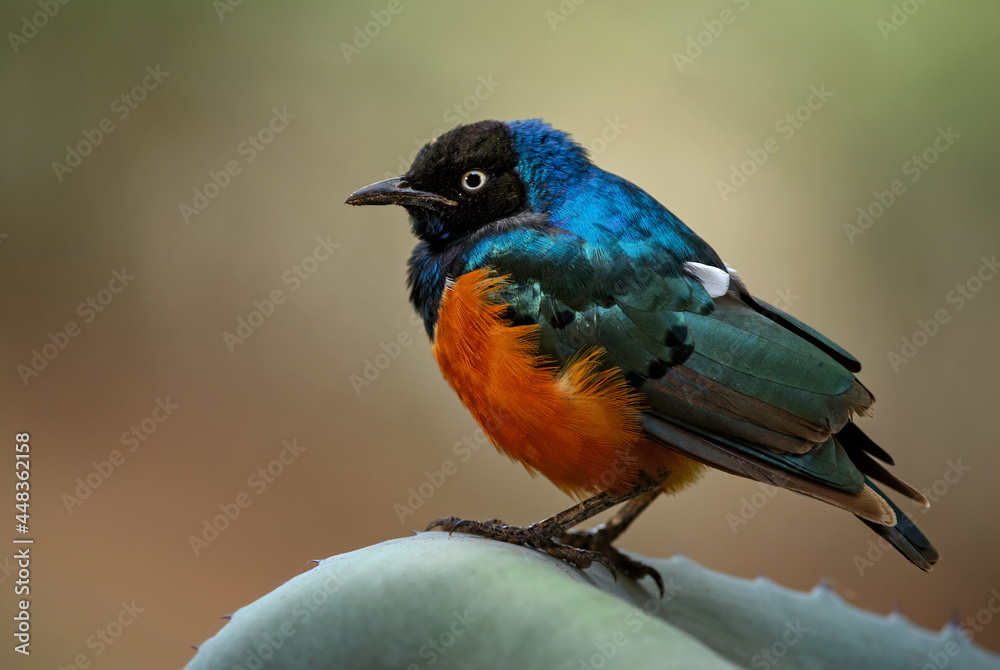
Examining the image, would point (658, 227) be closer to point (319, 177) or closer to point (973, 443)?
point (319, 177)

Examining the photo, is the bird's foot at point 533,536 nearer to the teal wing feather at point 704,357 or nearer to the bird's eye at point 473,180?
the teal wing feather at point 704,357

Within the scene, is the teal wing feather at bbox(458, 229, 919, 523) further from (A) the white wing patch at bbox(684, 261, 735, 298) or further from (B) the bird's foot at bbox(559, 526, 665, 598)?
(B) the bird's foot at bbox(559, 526, 665, 598)

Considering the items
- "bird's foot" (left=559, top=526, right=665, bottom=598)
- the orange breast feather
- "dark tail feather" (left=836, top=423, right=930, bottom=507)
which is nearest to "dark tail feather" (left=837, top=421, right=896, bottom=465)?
"dark tail feather" (left=836, top=423, right=930, bottom=507)

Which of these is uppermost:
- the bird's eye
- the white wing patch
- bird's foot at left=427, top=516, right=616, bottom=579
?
the white wing patch

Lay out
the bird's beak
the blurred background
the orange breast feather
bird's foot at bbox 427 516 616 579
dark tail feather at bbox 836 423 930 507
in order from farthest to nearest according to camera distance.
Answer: the blurred background
the bird's beak
dark tail feather at bbox 836 423 930 507
the orange breast feather
bird's foot at bbox 427 516 616 579

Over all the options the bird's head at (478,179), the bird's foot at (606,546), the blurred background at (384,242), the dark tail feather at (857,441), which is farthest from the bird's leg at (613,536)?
the blurred background at (384,242)

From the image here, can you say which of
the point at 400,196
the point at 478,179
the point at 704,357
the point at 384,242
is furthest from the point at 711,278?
the point at 384,242

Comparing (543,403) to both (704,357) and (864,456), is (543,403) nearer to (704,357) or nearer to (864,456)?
(704,357)

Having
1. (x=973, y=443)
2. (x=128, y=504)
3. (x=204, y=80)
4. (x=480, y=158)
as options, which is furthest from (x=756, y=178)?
(x=128, y=504)
